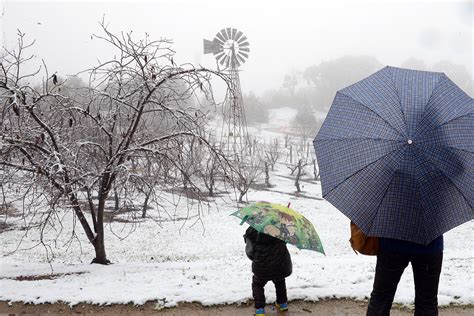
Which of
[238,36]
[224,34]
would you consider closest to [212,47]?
[224,34]

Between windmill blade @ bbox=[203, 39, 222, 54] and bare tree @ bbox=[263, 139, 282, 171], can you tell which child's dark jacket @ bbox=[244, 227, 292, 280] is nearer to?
windmill blade @ bbox=[203, 39, 222, 54]

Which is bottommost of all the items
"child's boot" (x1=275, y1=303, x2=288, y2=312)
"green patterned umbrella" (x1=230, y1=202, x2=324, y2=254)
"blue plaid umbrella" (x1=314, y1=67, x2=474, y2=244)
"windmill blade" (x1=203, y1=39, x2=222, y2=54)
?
"child's boot" (x1=275, y1=303, x2=288, y2=312)

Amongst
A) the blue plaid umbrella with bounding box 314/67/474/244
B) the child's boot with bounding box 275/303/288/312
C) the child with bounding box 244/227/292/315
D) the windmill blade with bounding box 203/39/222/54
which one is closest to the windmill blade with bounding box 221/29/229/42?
the windmill blade with bounding box 203/39/222/54

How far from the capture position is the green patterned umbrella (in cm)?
352

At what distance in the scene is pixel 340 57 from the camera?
370 feet

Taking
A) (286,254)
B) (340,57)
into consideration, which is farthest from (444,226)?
(340,57)

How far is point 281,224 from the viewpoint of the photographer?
3.60 metres

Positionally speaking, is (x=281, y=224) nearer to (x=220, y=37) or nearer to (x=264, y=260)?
(x=264, y=260)

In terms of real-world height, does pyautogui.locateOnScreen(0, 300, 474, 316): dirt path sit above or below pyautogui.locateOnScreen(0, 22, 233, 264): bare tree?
below

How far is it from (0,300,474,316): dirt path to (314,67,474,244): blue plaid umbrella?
205 centimetres

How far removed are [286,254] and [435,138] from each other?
198 cm

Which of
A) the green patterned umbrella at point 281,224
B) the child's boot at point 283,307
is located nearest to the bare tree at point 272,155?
the child's boot at point 283,307

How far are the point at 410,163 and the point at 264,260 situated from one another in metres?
1.87

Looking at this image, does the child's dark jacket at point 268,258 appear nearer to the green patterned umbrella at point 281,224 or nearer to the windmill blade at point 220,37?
the green patterned umbrella at point 281,224
